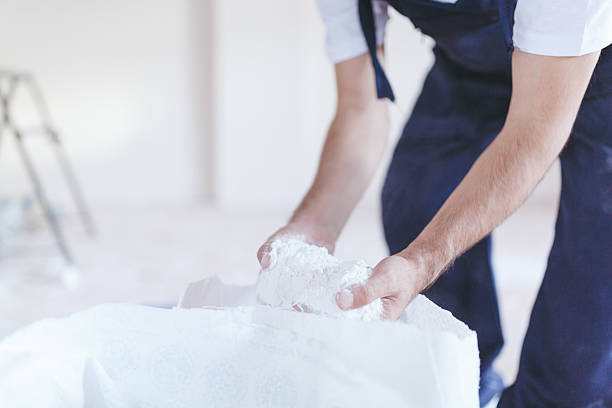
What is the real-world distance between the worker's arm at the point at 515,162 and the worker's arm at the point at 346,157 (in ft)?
0.71

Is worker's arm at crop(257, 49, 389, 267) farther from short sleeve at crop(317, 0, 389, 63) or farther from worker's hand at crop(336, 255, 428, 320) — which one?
worker's hand at crop(336, 255, 428, 320)

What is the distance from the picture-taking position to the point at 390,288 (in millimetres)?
595

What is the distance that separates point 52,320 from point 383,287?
0.36 meters

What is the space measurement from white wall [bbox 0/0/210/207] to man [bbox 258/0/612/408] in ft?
7.83

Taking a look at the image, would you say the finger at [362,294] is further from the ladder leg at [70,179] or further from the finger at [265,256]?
the ladder leg at [70,179]

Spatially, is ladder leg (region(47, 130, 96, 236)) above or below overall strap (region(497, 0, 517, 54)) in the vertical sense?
below

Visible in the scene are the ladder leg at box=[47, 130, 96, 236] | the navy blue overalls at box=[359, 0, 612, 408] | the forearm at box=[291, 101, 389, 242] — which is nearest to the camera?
the navy blue overalls at box=[359, 0, 612, 408]

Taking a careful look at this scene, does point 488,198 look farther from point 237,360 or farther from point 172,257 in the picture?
point 172,257

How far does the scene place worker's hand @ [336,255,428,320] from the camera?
58cm

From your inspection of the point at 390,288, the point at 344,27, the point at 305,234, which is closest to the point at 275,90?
the point at 344,27

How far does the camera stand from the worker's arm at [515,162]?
2.14 ft

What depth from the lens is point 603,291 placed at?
29.9 inches

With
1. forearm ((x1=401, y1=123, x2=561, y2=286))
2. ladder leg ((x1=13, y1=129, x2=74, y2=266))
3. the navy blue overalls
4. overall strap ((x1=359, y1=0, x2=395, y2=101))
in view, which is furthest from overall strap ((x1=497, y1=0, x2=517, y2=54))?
ladder leg ((x1=13, y1=129, x2=74, y2=266))

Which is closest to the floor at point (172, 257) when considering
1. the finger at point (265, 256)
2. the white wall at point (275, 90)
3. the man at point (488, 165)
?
the white wall at point (275, 90)
